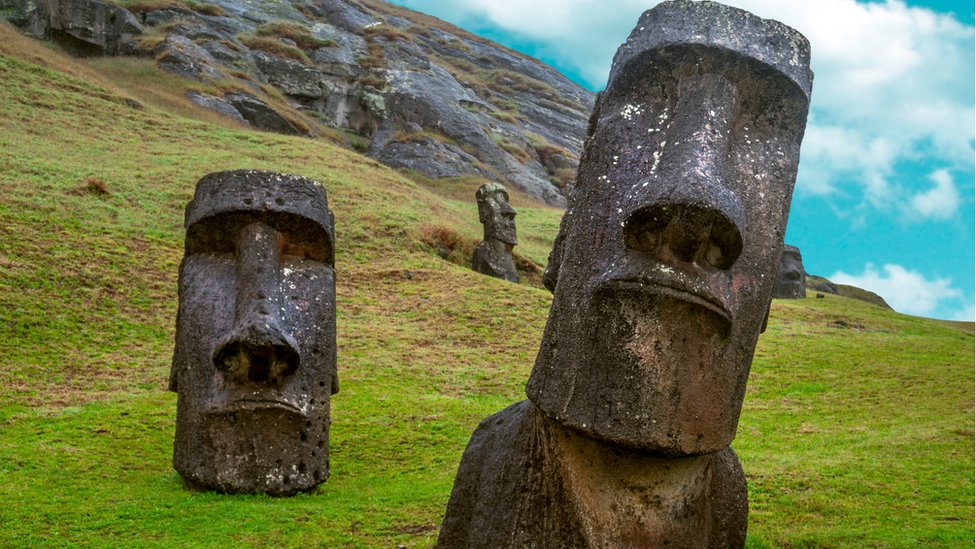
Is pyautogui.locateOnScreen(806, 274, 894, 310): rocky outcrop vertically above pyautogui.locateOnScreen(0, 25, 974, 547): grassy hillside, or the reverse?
pyautogui.locateOnScreen(806, 274, 894, 310): rocky outcrop

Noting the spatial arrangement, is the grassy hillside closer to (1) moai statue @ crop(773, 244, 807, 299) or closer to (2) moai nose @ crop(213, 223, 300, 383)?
(2) moai nose @ crop(213, 223, 300, 383)

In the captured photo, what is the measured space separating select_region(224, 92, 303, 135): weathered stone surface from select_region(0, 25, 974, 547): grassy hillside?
1106cm

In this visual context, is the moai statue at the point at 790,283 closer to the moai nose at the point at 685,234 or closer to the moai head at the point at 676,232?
the moai head at the point at 676,232

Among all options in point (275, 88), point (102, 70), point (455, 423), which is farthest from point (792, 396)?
point (275, 88)

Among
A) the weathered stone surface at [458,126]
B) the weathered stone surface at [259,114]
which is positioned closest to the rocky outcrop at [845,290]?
the weathered stone surface at [458,126]

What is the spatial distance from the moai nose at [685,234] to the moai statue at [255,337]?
4525 millimetres

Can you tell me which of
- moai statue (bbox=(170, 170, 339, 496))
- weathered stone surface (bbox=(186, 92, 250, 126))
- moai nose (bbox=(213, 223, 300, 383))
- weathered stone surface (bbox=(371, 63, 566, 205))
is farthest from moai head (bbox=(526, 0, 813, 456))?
weathered stone surface (bbox=(371, 63, 566, 205))

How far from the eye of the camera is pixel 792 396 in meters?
15.4

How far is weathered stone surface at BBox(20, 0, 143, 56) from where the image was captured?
44094mm

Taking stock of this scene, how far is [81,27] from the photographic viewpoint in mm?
44719

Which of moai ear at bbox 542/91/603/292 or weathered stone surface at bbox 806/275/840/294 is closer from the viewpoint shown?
moai ear at bbox 542/91/603/292

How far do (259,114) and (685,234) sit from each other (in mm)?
41192

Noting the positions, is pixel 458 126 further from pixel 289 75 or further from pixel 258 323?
pixel 258 323

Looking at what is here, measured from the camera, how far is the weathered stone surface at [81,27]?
Result: 44.1m
